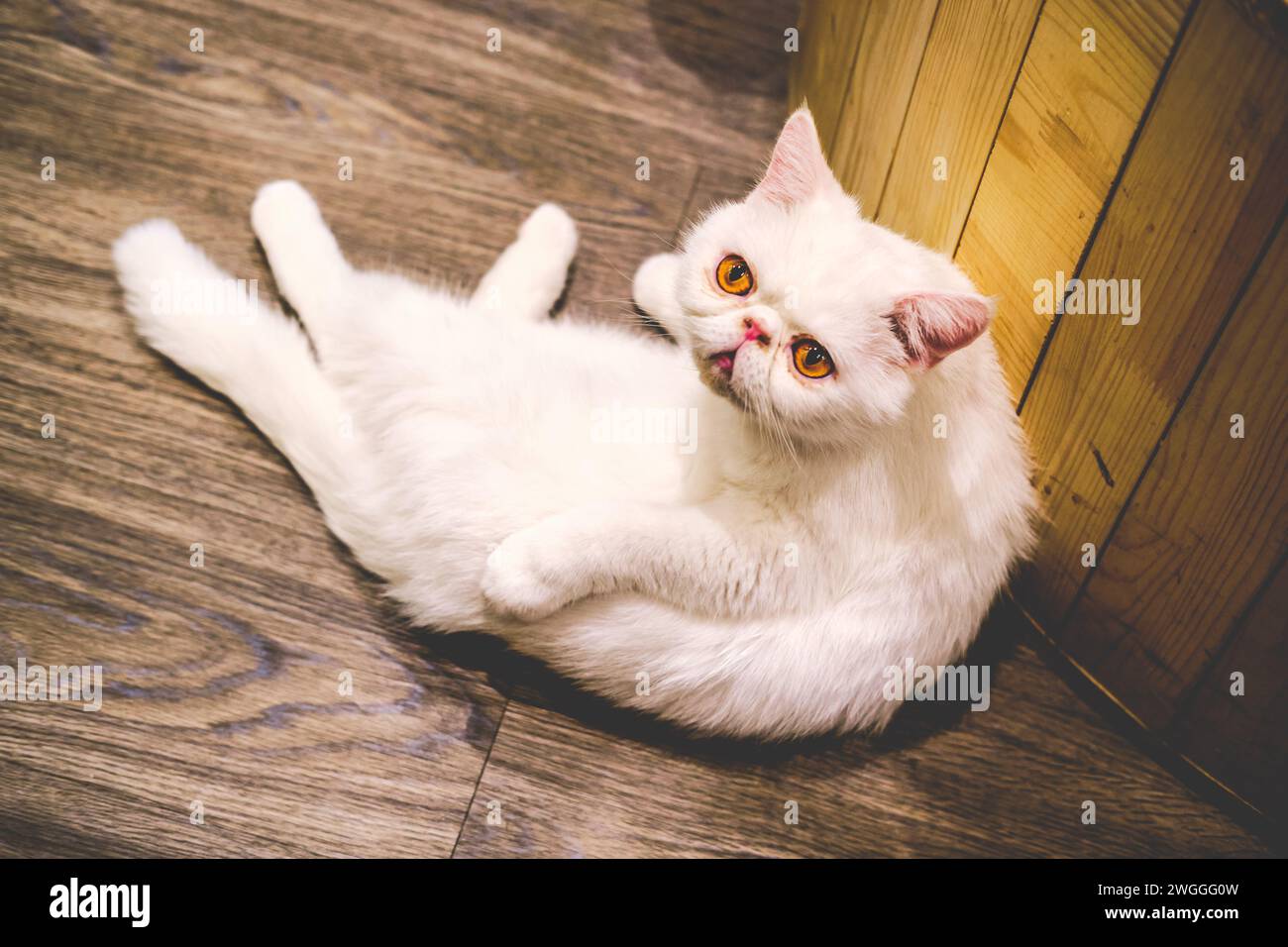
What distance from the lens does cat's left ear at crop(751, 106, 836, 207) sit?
998 millimetres

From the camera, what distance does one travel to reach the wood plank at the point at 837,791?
3.79 ft

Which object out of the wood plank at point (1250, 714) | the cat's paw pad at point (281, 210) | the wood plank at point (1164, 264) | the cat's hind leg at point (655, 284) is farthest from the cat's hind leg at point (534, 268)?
Answer: the wood plank at point (1250, 714)

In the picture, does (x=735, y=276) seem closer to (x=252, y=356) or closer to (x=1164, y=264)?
(x=1164, y=264)

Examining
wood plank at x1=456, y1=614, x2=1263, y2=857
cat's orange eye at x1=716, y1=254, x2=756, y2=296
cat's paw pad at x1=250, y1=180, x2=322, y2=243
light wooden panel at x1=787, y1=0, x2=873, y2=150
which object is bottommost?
wood plank at x1=456, y1=614, x2=1263, y2=857

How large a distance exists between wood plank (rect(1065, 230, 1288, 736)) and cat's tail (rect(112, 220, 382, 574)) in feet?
3.17

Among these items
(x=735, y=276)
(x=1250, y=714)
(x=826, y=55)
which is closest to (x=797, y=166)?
(x=735, y=276)

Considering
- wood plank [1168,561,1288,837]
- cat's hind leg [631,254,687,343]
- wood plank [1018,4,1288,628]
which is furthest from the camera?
cat's hind leg [631,254,687,343]

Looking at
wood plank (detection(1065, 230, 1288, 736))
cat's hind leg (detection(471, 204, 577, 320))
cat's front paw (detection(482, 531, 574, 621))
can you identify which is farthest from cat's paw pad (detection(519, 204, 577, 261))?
wood plank (detection(1065, 230, 1288, 736))

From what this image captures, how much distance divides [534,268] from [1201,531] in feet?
3.30

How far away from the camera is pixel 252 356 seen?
1.27m

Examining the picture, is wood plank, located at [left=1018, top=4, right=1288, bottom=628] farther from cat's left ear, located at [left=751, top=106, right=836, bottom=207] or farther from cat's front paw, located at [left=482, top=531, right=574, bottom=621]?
cat's front paw, located at [left=482, top=531, right=574, bottom=621]

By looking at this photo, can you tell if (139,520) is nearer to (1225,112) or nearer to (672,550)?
(672,550)

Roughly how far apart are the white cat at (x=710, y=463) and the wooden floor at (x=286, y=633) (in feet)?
0.31

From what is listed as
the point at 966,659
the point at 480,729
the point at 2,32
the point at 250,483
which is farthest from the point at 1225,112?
the point at 2,32
